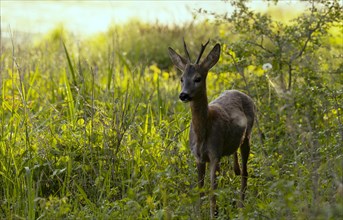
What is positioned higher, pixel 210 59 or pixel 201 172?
pixel 210 59

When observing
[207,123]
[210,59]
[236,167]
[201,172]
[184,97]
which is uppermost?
[210,59]

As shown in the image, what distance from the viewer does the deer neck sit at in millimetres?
6352

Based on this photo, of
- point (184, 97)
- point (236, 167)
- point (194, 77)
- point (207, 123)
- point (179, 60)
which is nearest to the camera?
point (184, 97)

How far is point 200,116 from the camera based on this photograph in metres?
6.36

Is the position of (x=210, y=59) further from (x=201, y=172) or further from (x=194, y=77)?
(x=201, y=172)

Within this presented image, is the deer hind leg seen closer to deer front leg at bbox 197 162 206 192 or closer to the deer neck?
deer front leg at bbox 197 162 206 192

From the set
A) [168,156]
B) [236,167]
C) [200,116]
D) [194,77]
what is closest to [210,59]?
[194,77]

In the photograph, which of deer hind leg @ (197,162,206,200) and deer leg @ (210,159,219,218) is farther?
deer hind leg @ (197,162,206,200)

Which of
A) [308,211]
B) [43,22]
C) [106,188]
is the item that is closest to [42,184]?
[106,188]

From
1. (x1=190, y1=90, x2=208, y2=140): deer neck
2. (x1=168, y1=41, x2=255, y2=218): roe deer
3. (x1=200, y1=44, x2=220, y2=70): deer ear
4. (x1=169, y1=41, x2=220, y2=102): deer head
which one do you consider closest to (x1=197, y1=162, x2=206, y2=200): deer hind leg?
(x1=168, y1=41, x2=255, y2=218): roe deer

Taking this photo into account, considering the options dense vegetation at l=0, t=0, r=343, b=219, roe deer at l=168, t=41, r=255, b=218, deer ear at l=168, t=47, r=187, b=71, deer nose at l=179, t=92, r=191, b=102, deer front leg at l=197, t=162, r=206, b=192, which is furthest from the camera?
deer ear at l=168, t=47, r=187, b=71

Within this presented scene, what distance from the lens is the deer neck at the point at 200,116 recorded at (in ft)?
20.8

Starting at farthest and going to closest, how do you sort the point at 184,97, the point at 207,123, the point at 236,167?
the point at 236,167
the point at 207,123
the point at 184,97

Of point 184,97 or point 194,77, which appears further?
point 194,77
